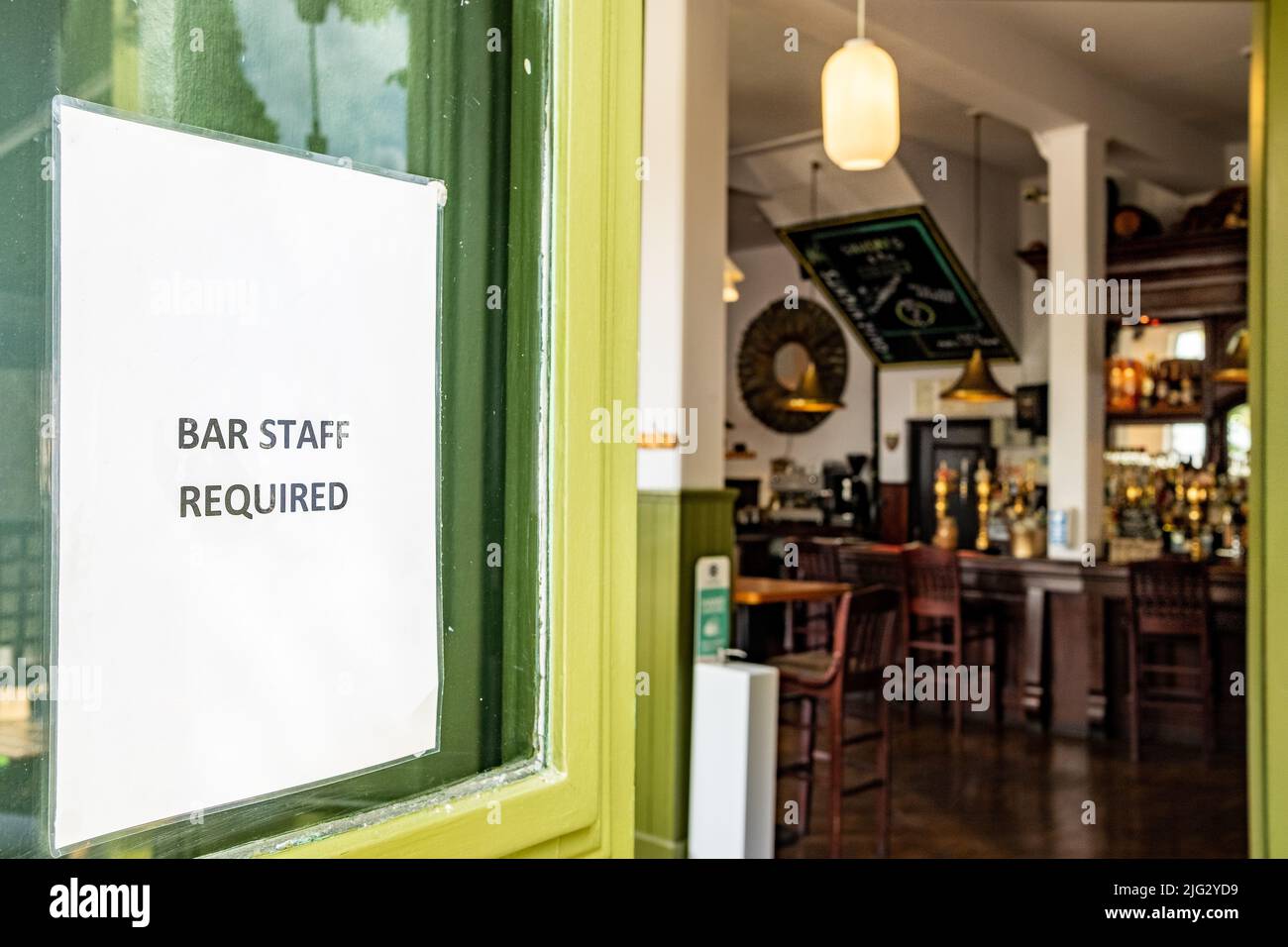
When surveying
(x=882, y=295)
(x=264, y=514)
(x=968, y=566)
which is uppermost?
(x=882, y=295)

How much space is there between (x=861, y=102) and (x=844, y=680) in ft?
6.11

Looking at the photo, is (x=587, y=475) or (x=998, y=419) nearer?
(x=587, y=475)

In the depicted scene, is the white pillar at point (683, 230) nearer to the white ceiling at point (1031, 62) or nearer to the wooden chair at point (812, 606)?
the white ceiling at point (1031, 62)

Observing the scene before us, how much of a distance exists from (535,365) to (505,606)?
231 millimetres

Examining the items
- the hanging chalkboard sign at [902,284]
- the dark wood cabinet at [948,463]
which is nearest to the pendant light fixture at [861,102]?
the hanging chalkboard sign at [902,284]

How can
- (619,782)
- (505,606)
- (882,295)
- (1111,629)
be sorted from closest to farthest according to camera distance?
(505,606), (619,782), (1111,629), (882,295)

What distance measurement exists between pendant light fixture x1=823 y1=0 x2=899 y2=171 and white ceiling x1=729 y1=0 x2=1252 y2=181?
0.11 m

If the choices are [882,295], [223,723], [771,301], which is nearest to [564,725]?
[223,723]

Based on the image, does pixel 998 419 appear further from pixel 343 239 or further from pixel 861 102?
pixel 343 239

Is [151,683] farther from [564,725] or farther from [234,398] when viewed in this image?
[564,725]

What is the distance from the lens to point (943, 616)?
593 cm

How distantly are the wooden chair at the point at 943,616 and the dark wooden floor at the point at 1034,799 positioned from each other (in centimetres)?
31

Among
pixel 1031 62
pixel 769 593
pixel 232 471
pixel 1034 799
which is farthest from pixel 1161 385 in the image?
pixel 232 471

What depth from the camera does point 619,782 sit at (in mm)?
1149
